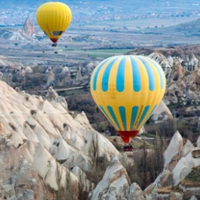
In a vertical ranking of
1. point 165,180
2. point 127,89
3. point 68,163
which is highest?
point 127,89

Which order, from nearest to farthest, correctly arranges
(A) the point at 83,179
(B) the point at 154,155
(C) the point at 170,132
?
(A) the point at 83,179
(B) the point at 154,155
(C) the point at 170,132

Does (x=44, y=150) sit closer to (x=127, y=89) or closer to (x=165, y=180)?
(x=127, y=89)

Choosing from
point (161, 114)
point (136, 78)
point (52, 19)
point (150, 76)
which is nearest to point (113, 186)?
point (136, 78)

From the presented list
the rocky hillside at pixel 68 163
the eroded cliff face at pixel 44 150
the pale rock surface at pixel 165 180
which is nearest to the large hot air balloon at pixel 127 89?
the rocky hillside at pixel 68 163

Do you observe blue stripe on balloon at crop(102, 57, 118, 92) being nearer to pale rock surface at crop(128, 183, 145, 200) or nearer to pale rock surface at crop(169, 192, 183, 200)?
pale rock surface at crop(128, 183, 145, 200)

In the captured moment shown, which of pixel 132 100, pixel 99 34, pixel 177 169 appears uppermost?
pixel 132 100

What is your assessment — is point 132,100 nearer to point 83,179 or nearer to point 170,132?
point 83,179

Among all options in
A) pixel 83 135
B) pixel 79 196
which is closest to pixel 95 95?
pixel 79 196
